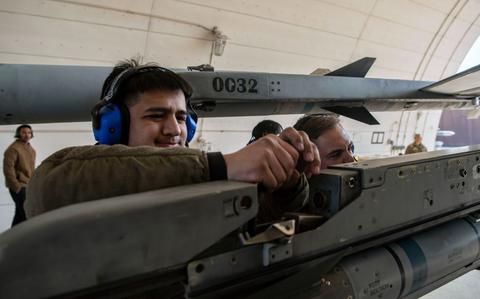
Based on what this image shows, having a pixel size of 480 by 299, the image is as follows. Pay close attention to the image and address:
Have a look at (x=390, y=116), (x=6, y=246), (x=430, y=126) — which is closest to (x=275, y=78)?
(x=6, y=246)

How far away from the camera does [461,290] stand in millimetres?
2180

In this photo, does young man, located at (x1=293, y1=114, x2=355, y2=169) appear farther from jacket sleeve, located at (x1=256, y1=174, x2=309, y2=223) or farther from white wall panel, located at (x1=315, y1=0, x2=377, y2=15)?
white wall panel, located at (x1=315, y1=0, x2=377, y2=15)

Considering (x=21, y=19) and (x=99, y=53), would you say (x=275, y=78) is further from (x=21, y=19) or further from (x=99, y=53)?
(x=21, y=19)

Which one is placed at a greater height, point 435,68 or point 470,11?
point 470,11

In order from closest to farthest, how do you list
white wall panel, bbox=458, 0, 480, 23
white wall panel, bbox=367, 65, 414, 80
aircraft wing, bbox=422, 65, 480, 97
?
aircraft wing, bbox=422, 65, 480, 97
white wall panel, bbox=458, 0, 480, 23
white wall panel, bbox=367, 65, 414, 80

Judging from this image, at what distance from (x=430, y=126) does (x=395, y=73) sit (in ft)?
6.23

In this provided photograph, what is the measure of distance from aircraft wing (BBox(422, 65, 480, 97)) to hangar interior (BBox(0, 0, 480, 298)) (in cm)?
161

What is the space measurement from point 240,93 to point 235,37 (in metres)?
1.68

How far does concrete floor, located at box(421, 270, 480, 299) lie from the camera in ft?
6.92

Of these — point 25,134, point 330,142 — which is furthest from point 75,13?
point 330,142

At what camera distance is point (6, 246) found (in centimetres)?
36

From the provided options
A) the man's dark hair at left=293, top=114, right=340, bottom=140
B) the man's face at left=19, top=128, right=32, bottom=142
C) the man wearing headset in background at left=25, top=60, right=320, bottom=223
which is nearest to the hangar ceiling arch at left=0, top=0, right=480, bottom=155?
the man's face at left=19, top=128, right=32, bottom=142

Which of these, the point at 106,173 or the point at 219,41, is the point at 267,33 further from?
the point at 106,173

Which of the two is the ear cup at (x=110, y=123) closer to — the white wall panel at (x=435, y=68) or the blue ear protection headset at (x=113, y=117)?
the blue ear protection headset at (x=113, y=117)
